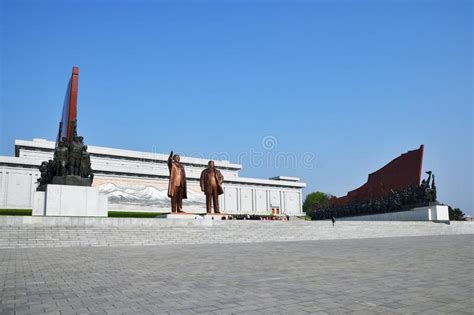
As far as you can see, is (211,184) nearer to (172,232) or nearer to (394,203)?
(172,232)

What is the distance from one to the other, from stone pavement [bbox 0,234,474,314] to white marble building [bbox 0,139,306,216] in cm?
3728

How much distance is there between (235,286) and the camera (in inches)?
201

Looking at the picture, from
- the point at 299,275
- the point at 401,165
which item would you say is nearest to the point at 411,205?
the point at 401,165

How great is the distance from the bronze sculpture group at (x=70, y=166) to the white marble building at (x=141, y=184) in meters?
24.9

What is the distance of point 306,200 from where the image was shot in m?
86.2

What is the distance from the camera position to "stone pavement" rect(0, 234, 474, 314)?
12.9ft

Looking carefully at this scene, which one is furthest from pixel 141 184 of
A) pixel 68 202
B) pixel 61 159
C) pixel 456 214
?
pixel 456 214

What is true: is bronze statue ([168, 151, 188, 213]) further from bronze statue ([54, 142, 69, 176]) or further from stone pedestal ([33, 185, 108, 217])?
bronze statue ([54, 142, 69, 176])

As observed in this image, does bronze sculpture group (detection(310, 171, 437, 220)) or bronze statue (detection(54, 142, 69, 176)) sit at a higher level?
bronze statue (detection(54, 142, 69, 176))

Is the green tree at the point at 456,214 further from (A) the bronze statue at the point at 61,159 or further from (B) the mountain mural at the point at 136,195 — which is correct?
(A) the bronze statue at the point at 61,159

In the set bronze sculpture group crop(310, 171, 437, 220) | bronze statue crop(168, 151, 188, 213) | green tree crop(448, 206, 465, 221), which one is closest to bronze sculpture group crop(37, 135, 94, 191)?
bronze statue crop(168, 151, 188, 213)

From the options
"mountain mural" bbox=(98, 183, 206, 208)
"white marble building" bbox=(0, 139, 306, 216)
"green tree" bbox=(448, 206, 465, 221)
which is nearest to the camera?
"green tree" bbox=(448, 206, 465, 221)

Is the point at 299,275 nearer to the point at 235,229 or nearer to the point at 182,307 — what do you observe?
the point at 182,307

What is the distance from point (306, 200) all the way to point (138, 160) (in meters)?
44.6
